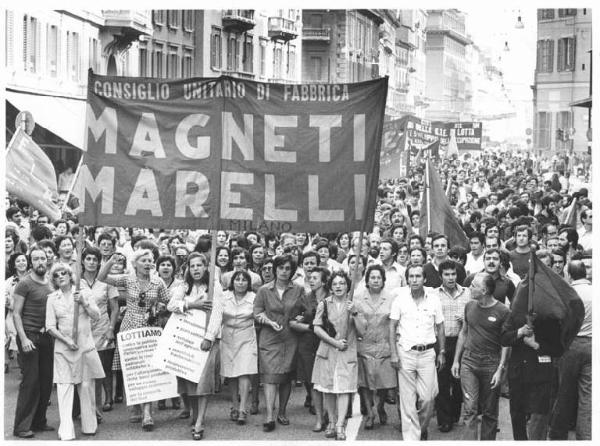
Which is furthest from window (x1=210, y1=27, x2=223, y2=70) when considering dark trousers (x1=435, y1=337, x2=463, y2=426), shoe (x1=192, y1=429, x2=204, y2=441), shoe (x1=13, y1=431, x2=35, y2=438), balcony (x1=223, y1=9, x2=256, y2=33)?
shoe (x1=13, y1=431, x2=35, y2=438)

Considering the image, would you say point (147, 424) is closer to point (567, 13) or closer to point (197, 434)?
point (197, 434)

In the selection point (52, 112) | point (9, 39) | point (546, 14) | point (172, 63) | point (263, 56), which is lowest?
point (52, 112)

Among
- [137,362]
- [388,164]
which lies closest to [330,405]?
[137,362]

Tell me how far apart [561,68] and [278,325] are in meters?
74.5

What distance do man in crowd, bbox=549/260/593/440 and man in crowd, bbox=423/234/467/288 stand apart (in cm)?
238

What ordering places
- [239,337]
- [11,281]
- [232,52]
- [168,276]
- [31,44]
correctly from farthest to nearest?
[232,52], [31,44], [11,281], [168,276], [239,337]

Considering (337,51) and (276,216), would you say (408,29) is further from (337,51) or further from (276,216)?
(276,216)

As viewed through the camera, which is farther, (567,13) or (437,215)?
(567,13)

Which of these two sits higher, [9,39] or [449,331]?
[9,39]

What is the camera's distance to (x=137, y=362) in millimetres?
11352

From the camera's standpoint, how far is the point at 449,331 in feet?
37.4

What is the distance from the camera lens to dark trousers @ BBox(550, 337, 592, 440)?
983 centimetres

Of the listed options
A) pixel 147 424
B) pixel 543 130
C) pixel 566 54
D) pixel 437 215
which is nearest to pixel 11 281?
pixel 147 424

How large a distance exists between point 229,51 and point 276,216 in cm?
4716
